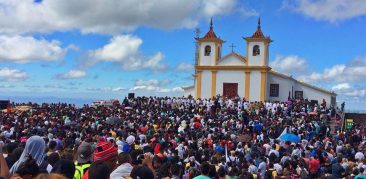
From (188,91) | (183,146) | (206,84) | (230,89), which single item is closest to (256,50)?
(230,89)

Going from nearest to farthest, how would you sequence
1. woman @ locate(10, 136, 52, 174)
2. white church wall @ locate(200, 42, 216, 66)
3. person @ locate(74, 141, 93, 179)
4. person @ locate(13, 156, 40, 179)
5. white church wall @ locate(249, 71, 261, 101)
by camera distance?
1. person @ locate(13, 156, 40, 179)
2. woman @ locate(10, 136, 52, 174)
3. person @ locate(74, 141, 93, 179)
4. white church wall @ locate(249, 71, 261, 101)
5. white church wall @ locate(200, 42, 216, 66)

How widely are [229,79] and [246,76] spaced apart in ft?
5.33

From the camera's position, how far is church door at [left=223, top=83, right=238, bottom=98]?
44.1 m

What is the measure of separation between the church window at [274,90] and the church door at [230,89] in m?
3.58

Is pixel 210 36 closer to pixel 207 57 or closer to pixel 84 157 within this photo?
pixel 207 57

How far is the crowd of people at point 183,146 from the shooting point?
20.7 ft

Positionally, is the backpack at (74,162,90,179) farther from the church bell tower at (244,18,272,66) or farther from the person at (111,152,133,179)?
the church bell tower at (244,18,272,66)

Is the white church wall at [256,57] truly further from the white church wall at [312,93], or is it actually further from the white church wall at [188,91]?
the white church wall at [188,91]

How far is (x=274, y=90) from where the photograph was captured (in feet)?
148

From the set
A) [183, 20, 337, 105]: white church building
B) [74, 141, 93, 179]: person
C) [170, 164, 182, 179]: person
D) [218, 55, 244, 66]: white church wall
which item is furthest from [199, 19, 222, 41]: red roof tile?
[74, 141, 93, 179]: person

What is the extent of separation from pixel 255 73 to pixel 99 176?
3937 centimetres

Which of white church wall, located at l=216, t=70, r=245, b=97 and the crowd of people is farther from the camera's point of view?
white church wall, located at l=216, t=70, r=245, b=97

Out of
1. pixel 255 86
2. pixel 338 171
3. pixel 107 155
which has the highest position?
pixel 255 86

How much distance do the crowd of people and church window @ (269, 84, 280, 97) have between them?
8772 millimetres
